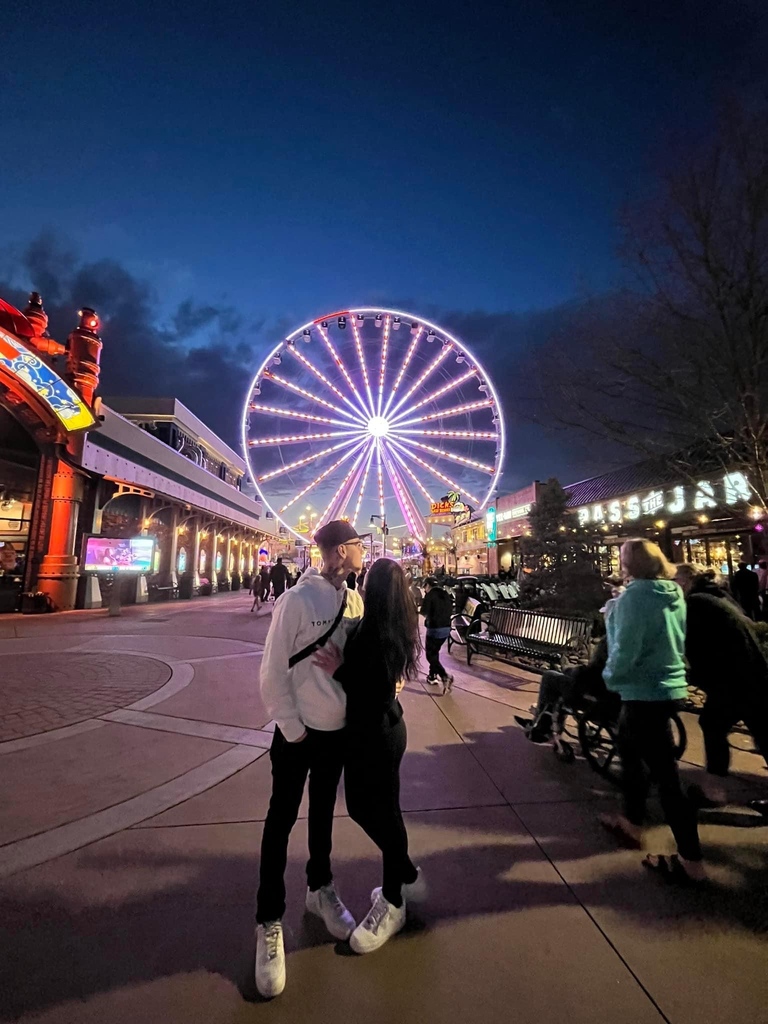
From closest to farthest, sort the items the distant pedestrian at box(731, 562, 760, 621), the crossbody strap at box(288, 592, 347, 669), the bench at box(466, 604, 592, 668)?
the crossbody strap at box(288, 592, 347, 669) → the bench at box(466, 604, 592, 668) → the distant pedestrian at box(731, 562, 760, 621)

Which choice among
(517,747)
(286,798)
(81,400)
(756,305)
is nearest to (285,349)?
(81,400)

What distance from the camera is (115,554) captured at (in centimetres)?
1781

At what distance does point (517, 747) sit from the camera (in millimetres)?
4477

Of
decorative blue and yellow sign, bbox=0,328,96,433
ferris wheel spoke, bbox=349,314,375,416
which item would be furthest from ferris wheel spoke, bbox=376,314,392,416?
decorative blue and yellow sign, bbox=0,328,96,433

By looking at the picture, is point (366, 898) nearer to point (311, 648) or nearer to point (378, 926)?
point (378, 926)

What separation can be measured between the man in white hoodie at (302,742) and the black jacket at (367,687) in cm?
7

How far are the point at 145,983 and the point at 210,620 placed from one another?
14.0m

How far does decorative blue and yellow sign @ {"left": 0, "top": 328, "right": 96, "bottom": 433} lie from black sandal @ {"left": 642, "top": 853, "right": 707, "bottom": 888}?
60.5 ft

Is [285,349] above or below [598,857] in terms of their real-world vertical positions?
above

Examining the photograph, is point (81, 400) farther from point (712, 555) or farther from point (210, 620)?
point (712, 555)

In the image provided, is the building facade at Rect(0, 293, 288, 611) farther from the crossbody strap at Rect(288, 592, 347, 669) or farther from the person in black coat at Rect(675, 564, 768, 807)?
the person in black coat at Rect(675, 564, 768, 807)

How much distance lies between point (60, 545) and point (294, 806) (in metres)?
18.2

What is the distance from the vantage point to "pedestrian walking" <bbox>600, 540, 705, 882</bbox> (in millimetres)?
2586

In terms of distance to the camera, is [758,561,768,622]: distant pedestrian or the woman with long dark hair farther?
[758,561,768,622]: distant pedestrian
